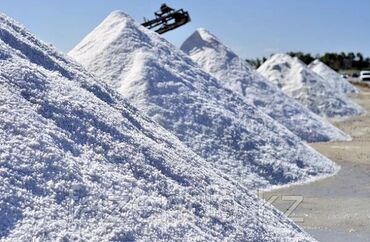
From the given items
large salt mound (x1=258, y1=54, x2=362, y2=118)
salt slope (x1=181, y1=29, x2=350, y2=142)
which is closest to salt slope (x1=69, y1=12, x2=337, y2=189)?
salt slope (x1=181, y1=29, x2=350, y2=142)

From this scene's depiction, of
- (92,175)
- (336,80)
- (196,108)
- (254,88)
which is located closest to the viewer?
(92,175)

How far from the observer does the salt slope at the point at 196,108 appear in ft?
30.0

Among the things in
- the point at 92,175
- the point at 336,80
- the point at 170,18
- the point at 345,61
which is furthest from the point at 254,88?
the point at 345,61

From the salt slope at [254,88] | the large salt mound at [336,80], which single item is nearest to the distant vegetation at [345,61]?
the large salt mound at [336,80]

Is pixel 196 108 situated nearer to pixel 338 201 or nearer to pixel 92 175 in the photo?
pixel 338 201

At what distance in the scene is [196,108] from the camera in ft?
33.6

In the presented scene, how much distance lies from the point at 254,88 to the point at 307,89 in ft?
18.9

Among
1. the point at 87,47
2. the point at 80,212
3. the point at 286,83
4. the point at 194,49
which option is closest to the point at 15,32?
the point at 80,212

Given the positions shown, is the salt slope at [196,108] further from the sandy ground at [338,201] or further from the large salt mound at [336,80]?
the large salt mound at [336,80]

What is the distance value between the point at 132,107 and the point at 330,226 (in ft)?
7.63

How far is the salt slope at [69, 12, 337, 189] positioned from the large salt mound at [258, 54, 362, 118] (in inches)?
310

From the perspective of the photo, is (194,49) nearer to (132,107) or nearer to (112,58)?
(112,58)

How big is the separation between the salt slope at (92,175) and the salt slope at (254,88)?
767 cm

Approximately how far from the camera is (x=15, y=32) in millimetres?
6078
